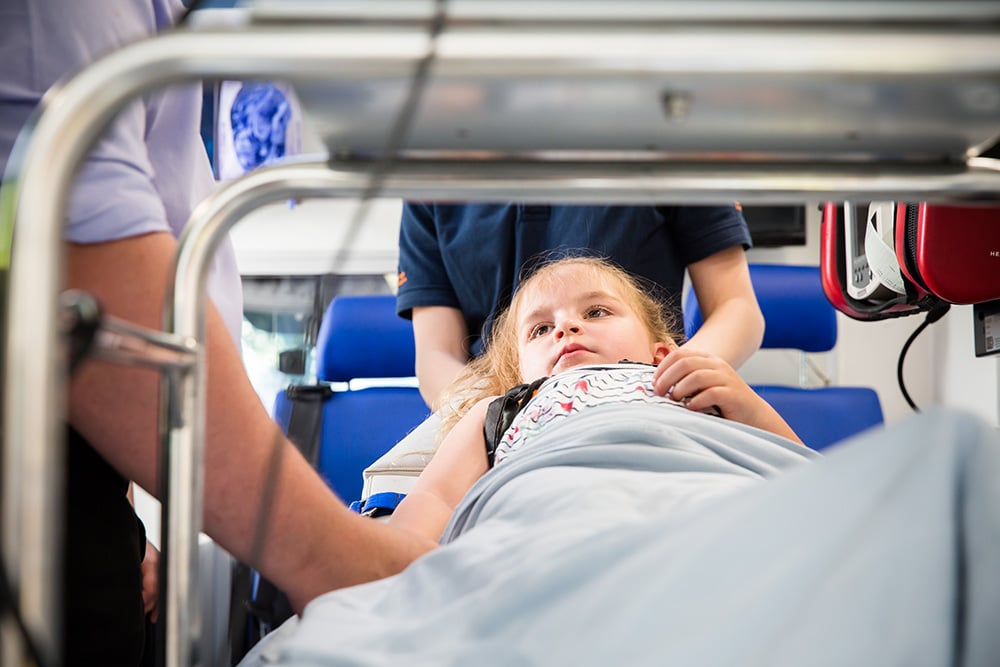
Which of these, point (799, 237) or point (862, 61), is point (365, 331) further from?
point (799, 237)

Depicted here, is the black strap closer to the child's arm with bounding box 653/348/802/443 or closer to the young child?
the young child

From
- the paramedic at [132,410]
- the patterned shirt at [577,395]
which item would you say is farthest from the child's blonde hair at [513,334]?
the paramedic at [132,410]

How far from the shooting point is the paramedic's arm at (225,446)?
0.69m

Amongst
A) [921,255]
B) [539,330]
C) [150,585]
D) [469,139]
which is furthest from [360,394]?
[469,139]

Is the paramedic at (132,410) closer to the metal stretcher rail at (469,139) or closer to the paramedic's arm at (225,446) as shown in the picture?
the paramedic's arm at (225,446)

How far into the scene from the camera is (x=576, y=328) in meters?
1.43

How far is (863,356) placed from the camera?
3.79 m

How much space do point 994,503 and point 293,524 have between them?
0.50 metres

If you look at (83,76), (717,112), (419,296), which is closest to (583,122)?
(717,112)

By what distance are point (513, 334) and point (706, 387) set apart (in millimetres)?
517

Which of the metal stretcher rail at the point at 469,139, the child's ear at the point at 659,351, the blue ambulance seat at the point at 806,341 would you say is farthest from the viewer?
the blue ambulance seat at the point at 806,341

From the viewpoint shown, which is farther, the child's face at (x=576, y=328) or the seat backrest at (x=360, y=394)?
the seat backrest at (x=360, y=394)

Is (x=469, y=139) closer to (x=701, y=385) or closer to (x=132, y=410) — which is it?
(x=132, y=410)

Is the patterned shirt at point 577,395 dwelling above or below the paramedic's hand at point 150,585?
above
